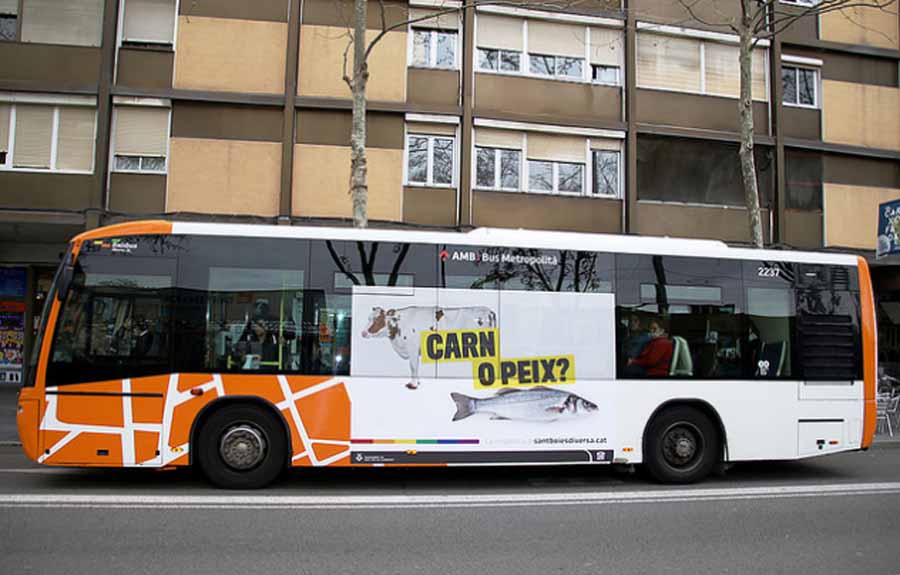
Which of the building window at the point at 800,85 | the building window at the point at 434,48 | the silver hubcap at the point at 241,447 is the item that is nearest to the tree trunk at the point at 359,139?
the silver hubcap at the point at 241,447

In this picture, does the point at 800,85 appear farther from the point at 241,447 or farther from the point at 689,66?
the point at 241,447

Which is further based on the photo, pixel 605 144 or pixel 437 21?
pixel 605 144

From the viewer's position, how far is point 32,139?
15703mm

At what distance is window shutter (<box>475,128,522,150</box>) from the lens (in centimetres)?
1723

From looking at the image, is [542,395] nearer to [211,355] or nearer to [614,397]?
[614,397]

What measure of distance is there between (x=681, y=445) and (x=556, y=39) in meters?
13.3

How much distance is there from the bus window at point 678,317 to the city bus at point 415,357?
2 centimetres

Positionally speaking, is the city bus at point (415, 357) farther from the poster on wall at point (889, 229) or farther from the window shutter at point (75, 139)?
the window shutter at point (75, 139)

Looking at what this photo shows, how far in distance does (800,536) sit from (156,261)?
710 centimetres

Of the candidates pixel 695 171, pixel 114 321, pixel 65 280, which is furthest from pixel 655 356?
pixel 695 171

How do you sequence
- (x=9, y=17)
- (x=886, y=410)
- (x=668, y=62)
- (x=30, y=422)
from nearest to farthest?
(x=30, y=422) < (x=886, y=410) < (x=9, y=17) < (x=668, y=62)

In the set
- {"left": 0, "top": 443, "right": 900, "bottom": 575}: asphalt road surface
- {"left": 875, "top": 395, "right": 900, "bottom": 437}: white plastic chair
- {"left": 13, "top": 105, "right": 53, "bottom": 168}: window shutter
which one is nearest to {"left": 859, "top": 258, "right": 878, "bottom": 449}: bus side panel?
{"left": 0, "top": 443, "right": 900, "bottom": 575}: asphalt road surface

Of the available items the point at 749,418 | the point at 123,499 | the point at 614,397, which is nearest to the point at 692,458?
the point at 749,418

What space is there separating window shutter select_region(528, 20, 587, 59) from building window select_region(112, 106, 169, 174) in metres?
9.84
